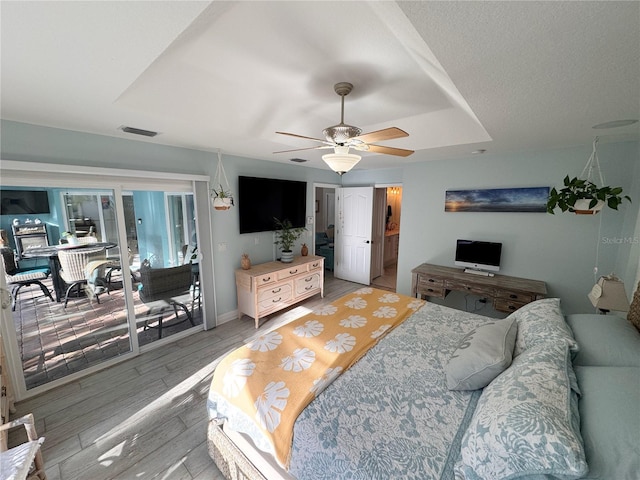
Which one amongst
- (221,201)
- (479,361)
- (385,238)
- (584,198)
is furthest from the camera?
(385,238)

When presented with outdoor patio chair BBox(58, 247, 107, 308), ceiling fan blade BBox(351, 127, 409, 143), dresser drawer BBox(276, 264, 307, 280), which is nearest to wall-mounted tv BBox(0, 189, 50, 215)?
outdoor patio chair BBox(58, 247, 107, 308)

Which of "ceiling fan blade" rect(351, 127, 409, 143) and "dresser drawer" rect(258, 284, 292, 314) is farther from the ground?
"ceiling fan blade" rect(351, 127, 409, 143)

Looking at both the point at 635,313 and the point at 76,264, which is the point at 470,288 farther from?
the point at 76,264

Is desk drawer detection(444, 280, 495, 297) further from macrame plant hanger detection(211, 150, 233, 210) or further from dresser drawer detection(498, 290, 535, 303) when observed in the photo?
macrame plant hanger detection(211, 150, 233, 210)

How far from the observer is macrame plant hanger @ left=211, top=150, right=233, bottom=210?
10.1 feet

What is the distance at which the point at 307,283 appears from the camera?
4242mm

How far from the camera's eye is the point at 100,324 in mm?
2928

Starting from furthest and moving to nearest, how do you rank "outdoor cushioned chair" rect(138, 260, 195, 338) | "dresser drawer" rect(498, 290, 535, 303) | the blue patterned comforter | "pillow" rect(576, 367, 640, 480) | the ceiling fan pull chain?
the ceiling fan pull chain, "outdoor cushioned chair" rect(138, 260, 195, 338), "dresser drawer" rect(498, 290, 535, 303), the blue patterned comforter, "pillow" rect(576, 367, 640, 480)

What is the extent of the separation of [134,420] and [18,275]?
1736mm

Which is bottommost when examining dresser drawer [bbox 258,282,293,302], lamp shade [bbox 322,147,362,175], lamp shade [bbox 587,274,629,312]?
dresser drawer [bbox 258,282,293,302]

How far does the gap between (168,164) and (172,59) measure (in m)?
1.57

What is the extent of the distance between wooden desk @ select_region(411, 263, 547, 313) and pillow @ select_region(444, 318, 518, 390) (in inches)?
65.7

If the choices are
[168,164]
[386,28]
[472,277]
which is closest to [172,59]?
[386,28]

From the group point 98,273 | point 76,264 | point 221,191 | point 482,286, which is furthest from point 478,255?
point 76,264
